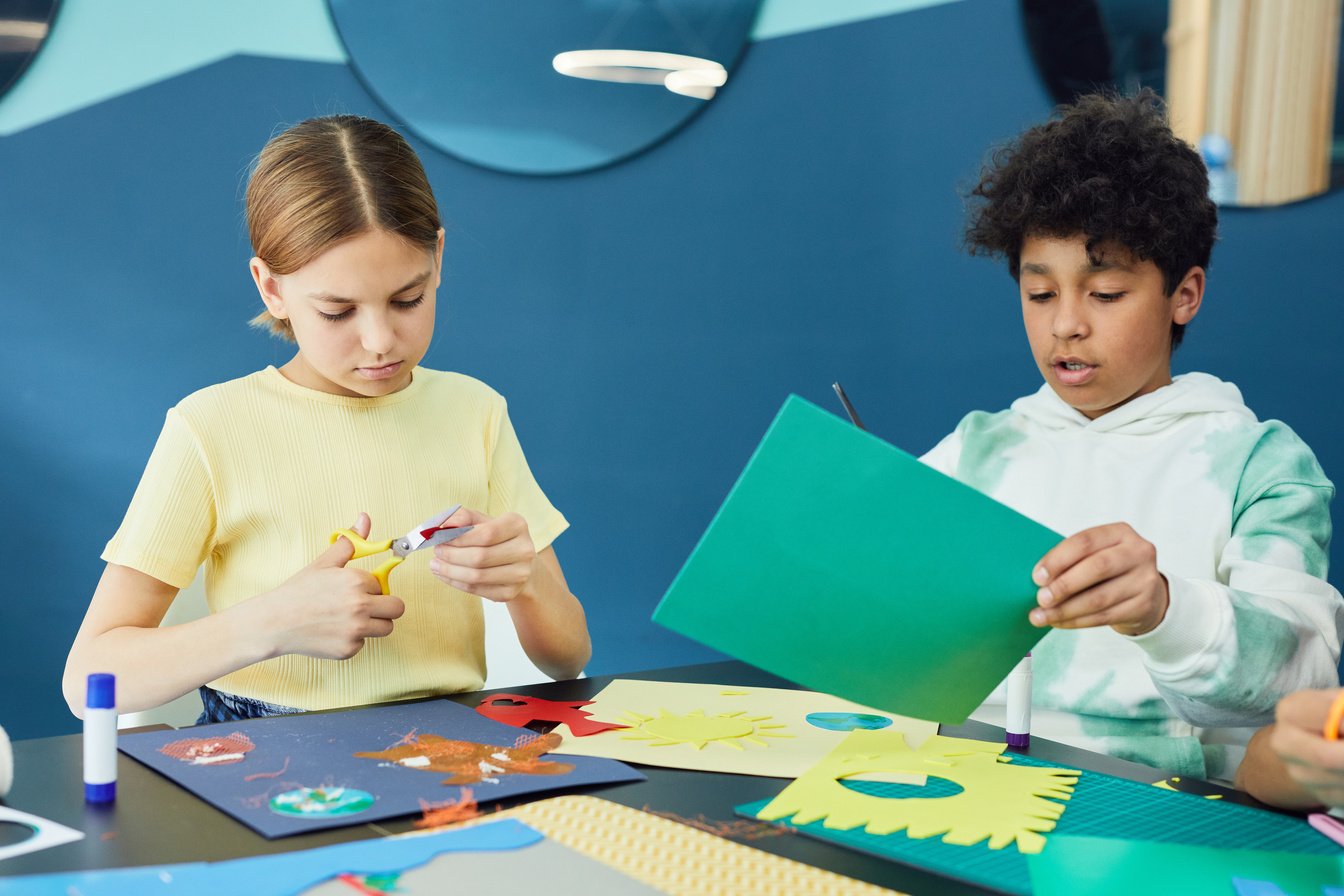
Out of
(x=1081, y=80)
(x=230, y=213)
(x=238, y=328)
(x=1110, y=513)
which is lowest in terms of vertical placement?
(x=1110, y=513)

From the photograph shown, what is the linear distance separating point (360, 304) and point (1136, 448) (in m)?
0.79

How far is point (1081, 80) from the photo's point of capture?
215cm

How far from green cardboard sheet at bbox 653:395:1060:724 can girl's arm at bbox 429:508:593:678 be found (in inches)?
10.5

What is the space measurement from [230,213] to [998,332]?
4.41ft

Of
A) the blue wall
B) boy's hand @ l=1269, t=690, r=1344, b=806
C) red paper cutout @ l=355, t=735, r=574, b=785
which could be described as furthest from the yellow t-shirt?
the blue wall

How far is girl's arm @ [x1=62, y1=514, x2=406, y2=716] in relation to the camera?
1.02 m

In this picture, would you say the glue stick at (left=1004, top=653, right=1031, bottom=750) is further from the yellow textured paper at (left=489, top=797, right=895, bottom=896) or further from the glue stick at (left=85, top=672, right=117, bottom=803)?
the glue stick at (left=85, top=672, right=117, bottom=803)

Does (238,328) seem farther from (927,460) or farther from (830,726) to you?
(830,726)

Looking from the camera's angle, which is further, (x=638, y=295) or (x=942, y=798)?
(x=638, y=295)

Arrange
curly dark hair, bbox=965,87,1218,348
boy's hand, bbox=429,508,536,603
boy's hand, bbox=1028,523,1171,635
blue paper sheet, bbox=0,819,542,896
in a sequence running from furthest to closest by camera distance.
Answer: curly dark hair, bbox=965,87,1218,348 → boy's hand, bbox=429,508,536,603 → boy's hand, bbox=1028,523,1171,635 → blue paper sheet, bbox=0,819,542,896

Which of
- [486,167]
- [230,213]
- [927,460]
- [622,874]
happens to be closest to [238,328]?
[230,213]

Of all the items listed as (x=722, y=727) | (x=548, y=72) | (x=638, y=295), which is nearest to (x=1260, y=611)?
(x=722, y=727)

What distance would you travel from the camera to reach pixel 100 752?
0.78 meters

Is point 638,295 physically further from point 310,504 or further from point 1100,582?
point 1100,582
